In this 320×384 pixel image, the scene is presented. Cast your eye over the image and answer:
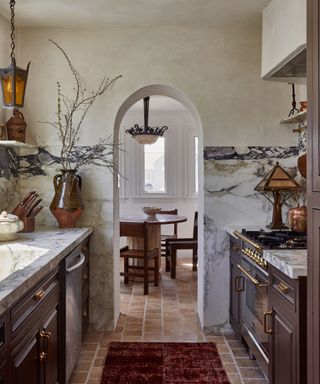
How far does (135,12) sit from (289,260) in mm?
2190

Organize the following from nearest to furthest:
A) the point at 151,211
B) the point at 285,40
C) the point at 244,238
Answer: the point at 285,40, the point at 244,238, the point at 151,211

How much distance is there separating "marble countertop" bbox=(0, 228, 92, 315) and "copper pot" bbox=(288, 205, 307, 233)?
1.43m

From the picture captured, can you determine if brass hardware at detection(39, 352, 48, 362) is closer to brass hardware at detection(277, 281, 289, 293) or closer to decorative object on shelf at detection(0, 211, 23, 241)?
decorative object on shelf at detection(0, 211, 23, 241)

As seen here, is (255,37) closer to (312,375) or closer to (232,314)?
(232,314)

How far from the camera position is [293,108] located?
3.22m

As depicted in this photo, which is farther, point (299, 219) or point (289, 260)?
point (299, 219)

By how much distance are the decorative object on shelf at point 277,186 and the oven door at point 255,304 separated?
52cm

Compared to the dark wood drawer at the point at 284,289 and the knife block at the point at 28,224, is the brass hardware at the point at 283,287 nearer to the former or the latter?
the dark wood drawer at the point at 284,289

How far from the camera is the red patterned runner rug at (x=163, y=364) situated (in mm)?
2549

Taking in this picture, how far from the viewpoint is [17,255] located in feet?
7.18

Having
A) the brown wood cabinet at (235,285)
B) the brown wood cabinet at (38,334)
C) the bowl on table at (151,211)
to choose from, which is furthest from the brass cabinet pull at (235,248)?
the bowl on table at (151,211)

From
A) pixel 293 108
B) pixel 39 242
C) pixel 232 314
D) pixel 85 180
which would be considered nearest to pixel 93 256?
pixel 85 180

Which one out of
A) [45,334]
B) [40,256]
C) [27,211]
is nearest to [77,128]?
[27,211]

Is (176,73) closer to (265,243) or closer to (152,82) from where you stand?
(152,82)
